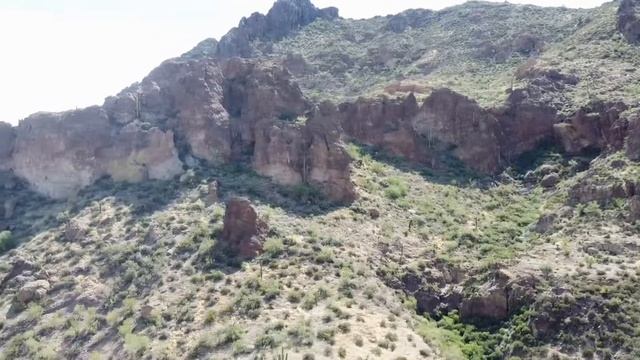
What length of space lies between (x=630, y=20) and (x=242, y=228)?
2018 inches

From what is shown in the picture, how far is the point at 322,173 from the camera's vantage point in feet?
181

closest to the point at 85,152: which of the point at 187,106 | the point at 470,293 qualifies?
the point at 187,106

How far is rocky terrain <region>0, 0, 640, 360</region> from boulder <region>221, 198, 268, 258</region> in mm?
140

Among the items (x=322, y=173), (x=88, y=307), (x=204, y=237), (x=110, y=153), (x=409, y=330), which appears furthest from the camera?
(x=110, y=153)

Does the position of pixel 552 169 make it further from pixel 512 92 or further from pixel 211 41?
pixel 211 41

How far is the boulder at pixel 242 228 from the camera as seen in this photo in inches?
1841

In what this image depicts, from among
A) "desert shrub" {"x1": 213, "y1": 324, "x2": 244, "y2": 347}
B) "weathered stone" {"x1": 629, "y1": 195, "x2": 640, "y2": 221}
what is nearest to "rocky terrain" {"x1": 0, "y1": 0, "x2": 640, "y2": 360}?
"desert shrub" {"x1": 213, "y1": 324, "x2": 244, "y2": 347}

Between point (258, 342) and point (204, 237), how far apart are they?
45.3 ft

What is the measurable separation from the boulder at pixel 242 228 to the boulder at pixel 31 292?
12471 mm

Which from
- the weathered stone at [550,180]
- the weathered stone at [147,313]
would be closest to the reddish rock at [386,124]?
the weathered stone at [550,180]

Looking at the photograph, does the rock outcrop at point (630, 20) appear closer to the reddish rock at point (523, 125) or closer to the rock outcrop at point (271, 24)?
the reddish rock at point (523, 125)

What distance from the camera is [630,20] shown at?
75.5 m

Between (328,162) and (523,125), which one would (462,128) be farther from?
(328,162)

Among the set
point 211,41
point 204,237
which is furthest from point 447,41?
Answer: point 204,237
